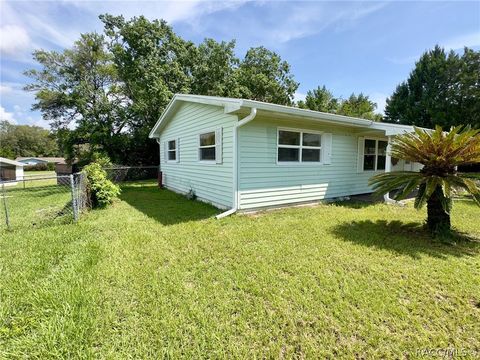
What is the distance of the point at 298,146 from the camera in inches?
283

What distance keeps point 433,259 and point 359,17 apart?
7.59 metres

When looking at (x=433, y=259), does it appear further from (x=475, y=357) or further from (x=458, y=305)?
(x=475, y=357)

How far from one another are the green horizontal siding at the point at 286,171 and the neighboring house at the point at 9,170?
2055cm

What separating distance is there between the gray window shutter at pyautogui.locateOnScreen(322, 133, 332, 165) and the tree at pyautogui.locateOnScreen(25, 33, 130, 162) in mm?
14749

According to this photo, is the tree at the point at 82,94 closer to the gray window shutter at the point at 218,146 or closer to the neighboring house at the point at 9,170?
the neighboring house at the point at 9,170

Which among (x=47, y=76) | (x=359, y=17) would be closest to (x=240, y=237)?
(x=359, y=17)

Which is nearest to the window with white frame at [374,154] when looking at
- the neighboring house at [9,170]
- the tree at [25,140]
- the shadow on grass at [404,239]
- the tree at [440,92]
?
the shadow on grass at [404,239]

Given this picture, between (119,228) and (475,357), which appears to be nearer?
(475,357)

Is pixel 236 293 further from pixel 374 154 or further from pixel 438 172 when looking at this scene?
pixel 374 154

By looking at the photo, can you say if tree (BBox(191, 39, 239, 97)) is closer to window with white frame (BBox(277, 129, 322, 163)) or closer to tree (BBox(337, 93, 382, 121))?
window with white frame (BBox(277, 129, 322, 163))

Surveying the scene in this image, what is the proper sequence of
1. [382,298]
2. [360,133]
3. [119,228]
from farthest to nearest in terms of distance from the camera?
1. [360,133]
2. [119,228]
3. [382,298]

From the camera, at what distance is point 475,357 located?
6.49ft

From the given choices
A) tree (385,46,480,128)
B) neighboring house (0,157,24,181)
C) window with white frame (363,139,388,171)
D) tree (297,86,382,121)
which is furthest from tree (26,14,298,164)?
tree (385,46,480,128)

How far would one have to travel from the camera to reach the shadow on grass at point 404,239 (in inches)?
158
